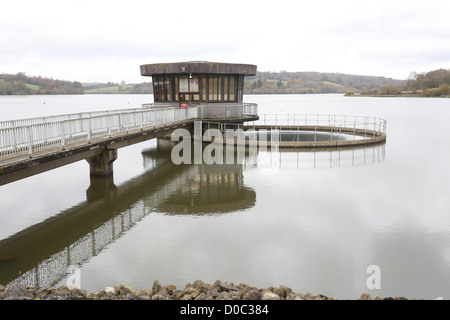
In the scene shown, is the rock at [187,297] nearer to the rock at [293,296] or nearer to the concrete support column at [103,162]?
the rock at [293,296]

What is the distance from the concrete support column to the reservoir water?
66 cm

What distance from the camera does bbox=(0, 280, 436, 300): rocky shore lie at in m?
7.98

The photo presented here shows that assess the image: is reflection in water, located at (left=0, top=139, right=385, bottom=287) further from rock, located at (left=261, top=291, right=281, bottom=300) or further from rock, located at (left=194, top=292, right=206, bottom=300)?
rock, located at (left=261, top=291, right=281, bottom=300)

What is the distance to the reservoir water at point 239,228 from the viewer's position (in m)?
10.2

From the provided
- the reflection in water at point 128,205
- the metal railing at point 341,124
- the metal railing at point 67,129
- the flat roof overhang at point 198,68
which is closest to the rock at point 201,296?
the reflection in water at point 128,205

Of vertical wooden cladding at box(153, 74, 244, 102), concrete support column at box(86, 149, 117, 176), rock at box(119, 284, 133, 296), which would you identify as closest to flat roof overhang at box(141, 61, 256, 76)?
vertical wooden cladding at box(153, 74, 244, 102)

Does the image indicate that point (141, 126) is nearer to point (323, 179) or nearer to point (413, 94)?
point (323, 179)

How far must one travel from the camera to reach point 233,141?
3144 centimetres

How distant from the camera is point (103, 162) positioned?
20922 millimetres

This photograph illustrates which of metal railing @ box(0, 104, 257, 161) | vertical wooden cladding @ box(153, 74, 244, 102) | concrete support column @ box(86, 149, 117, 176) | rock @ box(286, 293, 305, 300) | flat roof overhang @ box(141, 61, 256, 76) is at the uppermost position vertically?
flat roof overhang @ box(141, 61, 256, 76)

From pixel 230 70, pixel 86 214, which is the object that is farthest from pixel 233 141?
pixel 86 214

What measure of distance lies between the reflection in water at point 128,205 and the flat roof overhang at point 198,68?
8.86 m

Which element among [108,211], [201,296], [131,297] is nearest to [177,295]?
[201,296]
